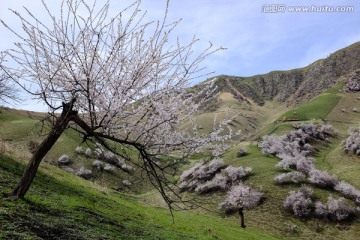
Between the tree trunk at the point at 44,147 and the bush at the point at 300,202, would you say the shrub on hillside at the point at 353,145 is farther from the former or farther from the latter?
the tree trunk at the point at 44,147

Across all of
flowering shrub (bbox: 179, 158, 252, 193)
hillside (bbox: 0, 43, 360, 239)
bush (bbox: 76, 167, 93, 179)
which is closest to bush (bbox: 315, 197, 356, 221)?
hillside (bbox: 0, 43, 360, 239)

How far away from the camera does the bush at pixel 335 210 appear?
4422 cm

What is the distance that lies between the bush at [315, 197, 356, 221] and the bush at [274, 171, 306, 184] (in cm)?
785

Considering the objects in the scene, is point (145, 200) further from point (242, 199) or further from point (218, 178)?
point (218, 178)

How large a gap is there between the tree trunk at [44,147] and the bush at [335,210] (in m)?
43.9

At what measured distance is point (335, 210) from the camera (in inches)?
1754

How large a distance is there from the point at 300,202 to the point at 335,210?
471cm

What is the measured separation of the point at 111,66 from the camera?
376 inches

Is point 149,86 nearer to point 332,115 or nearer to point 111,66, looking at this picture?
point 111,66

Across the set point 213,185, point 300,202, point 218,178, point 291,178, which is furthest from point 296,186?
point 213,185

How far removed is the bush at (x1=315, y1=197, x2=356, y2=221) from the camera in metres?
44.2

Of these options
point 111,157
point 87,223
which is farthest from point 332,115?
point 87,223

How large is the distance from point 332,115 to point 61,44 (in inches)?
4433

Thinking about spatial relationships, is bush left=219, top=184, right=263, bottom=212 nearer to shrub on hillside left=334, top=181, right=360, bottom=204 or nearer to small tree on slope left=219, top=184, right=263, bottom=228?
small tree on slope left=219, top=184, right=263, bottom=228
